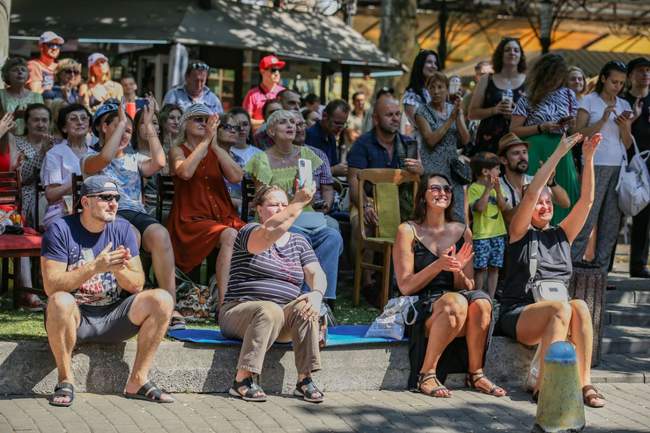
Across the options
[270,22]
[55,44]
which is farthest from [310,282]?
[270,22]

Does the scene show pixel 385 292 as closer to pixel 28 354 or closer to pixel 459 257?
pixel 459 257

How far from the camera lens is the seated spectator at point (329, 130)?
11.9 metres

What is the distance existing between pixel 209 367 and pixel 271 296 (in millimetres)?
602

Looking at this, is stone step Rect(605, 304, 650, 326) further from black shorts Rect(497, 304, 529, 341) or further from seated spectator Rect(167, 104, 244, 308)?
seated spectator Rect(167, 104, 244, 308)

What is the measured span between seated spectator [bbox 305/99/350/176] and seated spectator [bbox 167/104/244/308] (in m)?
2.30

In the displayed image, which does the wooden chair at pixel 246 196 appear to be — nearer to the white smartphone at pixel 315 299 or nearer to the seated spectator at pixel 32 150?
the seated spectator at pixel 32 150

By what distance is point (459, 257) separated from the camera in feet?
26.9

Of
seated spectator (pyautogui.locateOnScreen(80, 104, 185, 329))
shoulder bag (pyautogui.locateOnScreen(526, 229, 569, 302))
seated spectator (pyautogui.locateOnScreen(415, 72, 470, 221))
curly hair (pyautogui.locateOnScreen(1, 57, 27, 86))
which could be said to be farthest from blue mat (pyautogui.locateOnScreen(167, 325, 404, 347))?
curly hair (pyautogui.locateOnScreen(1, 57, 27, 86))

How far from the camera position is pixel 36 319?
877 centimetres

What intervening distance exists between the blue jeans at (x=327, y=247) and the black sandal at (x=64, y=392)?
8.43 ft

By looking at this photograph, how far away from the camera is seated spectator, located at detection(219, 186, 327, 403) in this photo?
302 inches

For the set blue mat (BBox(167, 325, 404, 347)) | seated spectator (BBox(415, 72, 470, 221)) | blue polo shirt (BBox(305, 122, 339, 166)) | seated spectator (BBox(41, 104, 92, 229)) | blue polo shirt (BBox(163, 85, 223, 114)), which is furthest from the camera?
blue polo shirt (BBox(305, 122, 339, 166))

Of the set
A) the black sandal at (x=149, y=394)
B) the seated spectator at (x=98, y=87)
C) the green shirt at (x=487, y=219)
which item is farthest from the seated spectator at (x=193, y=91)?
the black sandal at (x=149, y=394)

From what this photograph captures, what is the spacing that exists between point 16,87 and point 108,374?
15.1 ft
